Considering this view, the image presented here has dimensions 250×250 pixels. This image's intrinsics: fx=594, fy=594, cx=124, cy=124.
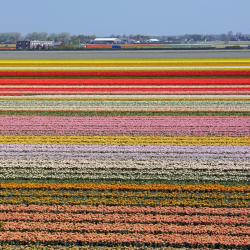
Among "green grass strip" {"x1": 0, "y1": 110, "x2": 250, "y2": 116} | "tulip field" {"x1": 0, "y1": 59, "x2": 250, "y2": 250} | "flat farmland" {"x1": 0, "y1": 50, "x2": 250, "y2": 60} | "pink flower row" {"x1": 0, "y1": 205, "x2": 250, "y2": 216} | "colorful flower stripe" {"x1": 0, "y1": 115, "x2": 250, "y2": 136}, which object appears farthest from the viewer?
"flat farmland" {"x1": 0, "y1": 50, "x2": 250, "y2": 60}

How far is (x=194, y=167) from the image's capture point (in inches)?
488

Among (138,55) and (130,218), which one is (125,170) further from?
(138,55)

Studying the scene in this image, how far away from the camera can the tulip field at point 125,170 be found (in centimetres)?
884

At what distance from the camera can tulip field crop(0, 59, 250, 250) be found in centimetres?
884

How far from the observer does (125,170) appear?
1223 centimetres

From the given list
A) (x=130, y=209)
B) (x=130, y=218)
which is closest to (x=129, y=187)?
(x=130, y=209)

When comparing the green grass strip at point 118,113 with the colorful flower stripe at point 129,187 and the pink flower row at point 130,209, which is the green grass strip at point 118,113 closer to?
the colorful flower stripe at point 129,187

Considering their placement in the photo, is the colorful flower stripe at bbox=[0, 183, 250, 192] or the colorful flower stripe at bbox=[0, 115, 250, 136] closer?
the colorful flower stripe at bbox=[0, 183, 250, 192]

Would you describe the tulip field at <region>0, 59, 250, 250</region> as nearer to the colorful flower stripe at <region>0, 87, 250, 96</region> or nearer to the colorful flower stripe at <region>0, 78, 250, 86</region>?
the colorful flower stripe at <region>0, 87, 250, 96</region>

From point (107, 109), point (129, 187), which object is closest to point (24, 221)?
point (129, 187)

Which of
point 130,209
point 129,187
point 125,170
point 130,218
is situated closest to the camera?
point 130,218

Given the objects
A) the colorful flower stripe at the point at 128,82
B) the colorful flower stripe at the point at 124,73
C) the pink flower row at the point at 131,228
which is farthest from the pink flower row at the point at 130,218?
the colorful flower stripe at the point at 124,73

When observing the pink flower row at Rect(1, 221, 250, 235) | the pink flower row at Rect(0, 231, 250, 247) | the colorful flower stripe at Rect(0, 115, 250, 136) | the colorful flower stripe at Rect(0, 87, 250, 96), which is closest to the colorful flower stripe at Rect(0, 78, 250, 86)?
the colorful flower stripe at Rect(0, 87, 250, 96)

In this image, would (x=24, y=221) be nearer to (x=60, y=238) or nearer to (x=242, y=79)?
(x=60, y=238)
